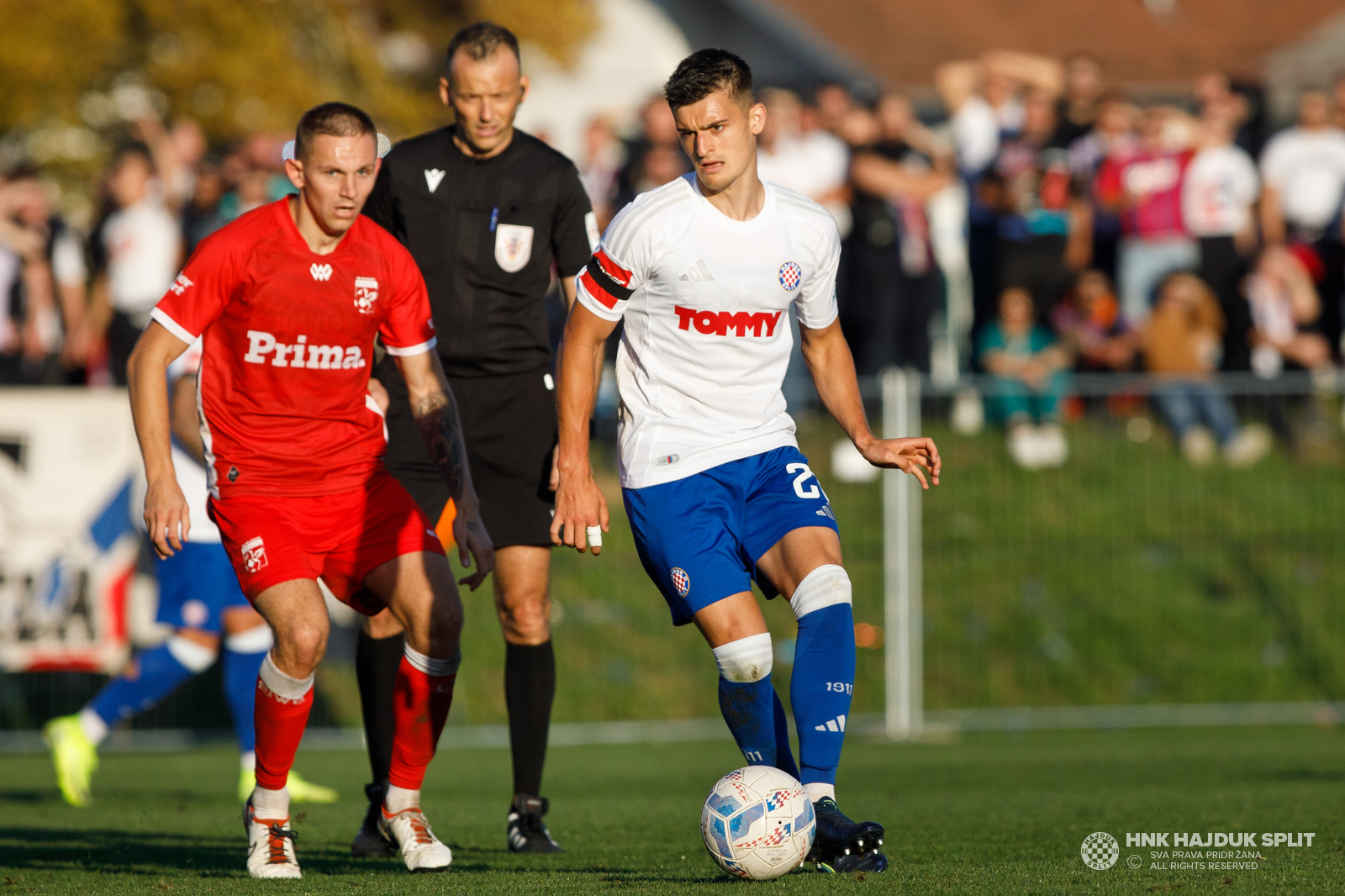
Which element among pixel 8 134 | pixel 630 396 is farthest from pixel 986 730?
pixel 8 134

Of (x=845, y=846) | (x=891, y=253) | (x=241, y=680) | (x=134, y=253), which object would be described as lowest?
(x=845, y=846)

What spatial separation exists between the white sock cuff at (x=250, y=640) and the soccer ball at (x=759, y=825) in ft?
14.2

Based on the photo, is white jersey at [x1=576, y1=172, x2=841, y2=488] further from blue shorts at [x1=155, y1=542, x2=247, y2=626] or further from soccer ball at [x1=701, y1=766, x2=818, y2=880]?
blue shorts at [x1=155, y1=542, x2=247, y2=626]

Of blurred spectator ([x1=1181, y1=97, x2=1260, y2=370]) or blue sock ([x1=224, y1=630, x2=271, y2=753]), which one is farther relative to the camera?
blurred spectator ([x1=1181, y1=97, x2=1260, y2=370])

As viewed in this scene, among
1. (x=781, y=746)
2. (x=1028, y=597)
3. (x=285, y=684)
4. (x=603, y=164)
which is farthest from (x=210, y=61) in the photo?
(x=781, y=746)

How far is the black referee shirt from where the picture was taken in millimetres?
6945

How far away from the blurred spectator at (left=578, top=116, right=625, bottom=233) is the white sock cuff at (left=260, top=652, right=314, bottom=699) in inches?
357

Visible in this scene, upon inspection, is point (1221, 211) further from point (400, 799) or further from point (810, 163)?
point (400, 799)

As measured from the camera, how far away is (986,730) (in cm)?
1211

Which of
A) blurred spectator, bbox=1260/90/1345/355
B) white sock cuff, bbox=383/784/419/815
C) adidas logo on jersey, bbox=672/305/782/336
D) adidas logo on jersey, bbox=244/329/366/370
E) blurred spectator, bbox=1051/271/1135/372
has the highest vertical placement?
blurred spectator, bbox=1260/90/1345/355

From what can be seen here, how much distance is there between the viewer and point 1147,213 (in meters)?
14.8

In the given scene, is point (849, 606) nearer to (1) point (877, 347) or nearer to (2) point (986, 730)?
(2) point (986, 730)

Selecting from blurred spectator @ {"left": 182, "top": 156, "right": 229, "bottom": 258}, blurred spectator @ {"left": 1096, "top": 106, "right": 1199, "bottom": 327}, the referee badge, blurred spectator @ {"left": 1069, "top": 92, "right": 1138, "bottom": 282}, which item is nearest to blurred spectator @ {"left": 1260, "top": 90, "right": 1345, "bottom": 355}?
blurred spectator @ {"left": 1096, "top": 106, "right": 1199, "bottom": 327}

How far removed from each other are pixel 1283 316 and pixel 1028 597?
160 inches
